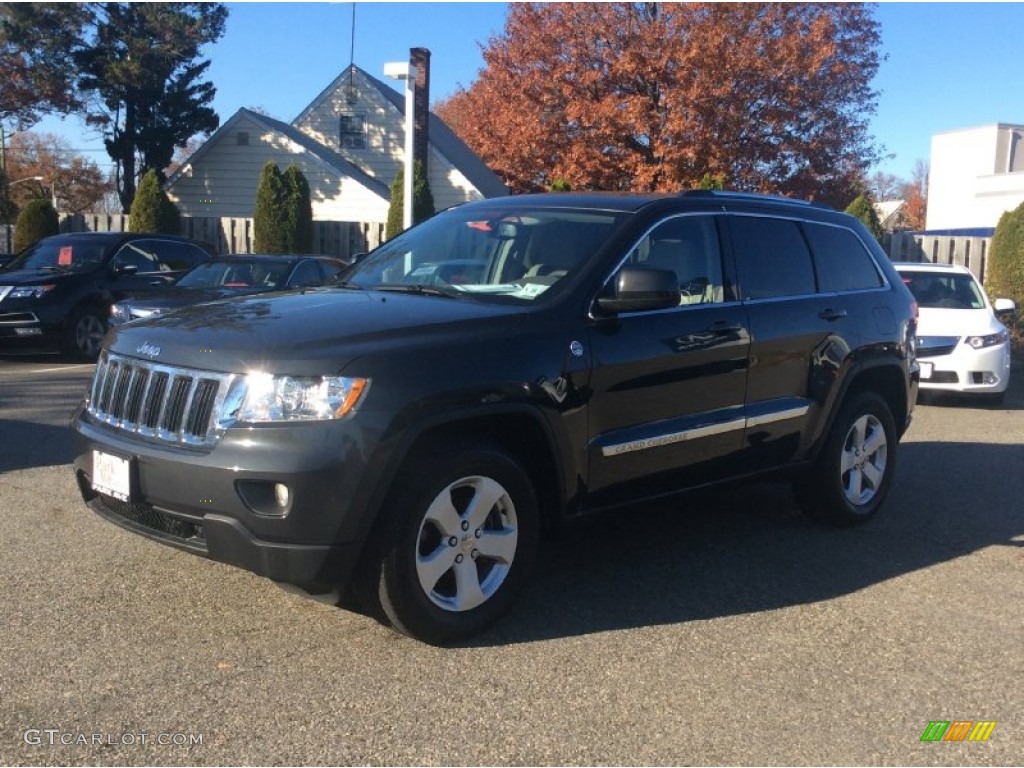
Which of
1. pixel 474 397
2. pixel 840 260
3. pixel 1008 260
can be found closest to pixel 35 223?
pixel 1008 260

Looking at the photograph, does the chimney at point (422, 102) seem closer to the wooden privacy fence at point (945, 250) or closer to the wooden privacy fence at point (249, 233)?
the wooden privacy fence at point (249, 233)

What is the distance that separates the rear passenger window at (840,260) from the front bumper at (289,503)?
11.3 feet

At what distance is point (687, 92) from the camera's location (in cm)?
2745

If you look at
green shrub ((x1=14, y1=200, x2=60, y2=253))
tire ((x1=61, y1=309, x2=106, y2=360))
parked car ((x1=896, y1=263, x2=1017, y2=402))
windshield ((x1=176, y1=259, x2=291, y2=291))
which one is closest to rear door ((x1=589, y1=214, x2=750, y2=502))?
parked car ((x1=896, y1=263, x2=1017, y2=402))

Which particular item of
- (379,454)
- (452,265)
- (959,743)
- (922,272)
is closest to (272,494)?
(379,454)

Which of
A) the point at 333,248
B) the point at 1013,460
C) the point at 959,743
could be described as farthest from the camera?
the point at 333,248

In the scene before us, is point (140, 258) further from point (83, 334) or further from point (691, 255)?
point (691, 255)

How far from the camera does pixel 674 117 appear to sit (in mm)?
27672

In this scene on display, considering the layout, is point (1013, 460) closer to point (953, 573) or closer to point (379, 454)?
point (953, 573)

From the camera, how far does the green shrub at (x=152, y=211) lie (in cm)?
2364

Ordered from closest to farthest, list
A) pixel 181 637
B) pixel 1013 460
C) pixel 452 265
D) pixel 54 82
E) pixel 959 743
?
pixel 959 743
pixel 181 637
pixel 452 265
pixel 1013 460
pixel 54 82

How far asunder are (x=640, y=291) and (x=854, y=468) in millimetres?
2488

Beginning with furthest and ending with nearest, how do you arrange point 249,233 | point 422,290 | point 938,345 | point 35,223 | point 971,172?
point 971,172 < point 249,233 < point 35,223 < point 938,345 < point 422,290

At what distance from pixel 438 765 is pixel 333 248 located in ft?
69.1
